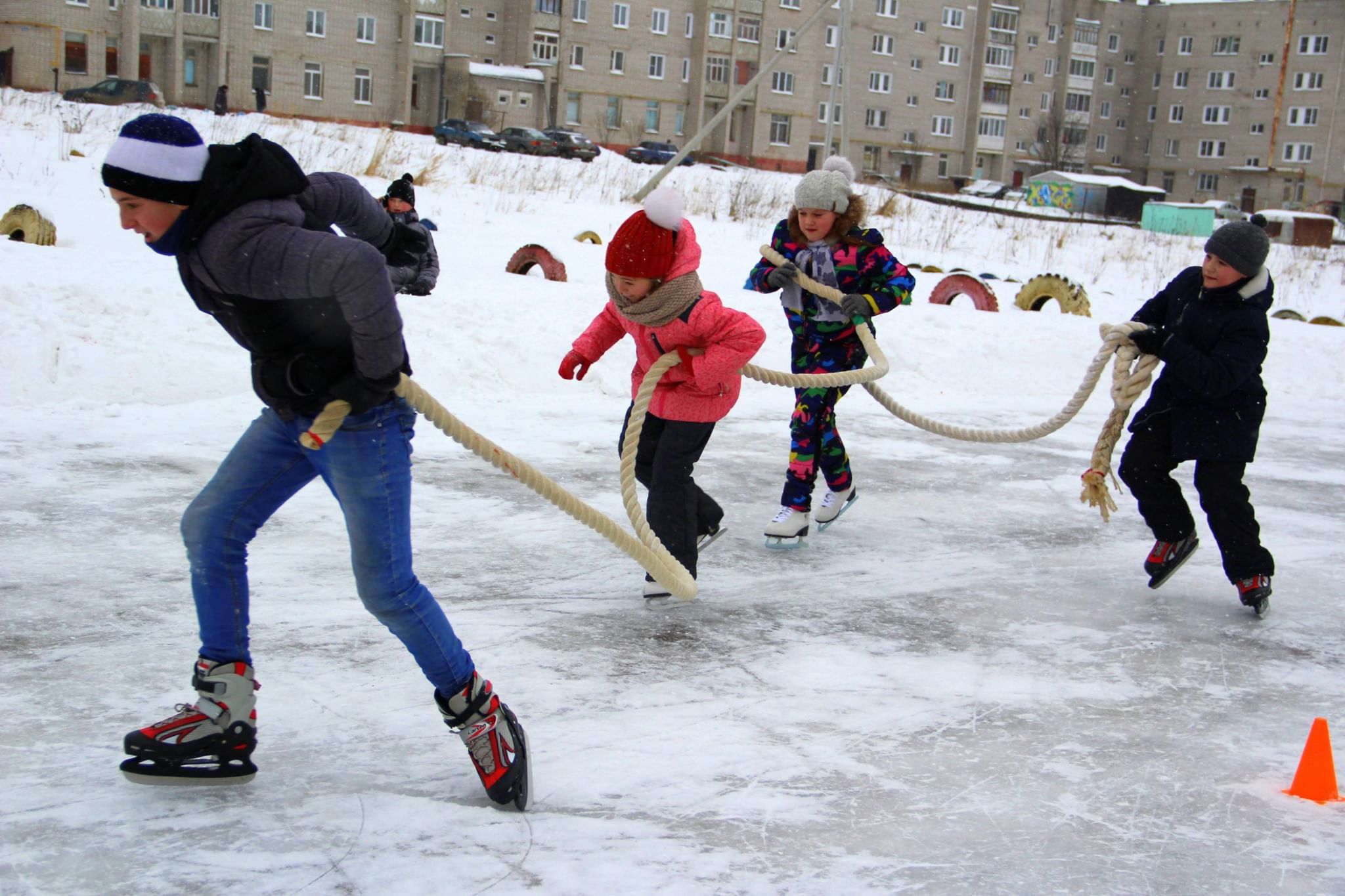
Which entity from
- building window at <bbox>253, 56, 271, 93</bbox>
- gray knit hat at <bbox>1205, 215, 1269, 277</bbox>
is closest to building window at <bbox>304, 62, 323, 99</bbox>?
building window at <bbox>253, 56, 271, 93</bbox>

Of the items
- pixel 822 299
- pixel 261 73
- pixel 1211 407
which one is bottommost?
pixel 1211 407

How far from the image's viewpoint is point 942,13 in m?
66.5

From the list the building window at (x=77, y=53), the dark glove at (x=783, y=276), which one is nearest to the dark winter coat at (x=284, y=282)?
the dark glove at (x=783, y=276)

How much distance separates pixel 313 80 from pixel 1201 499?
49.6 metres

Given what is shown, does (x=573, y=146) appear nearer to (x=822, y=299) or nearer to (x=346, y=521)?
(x=822, y=299)

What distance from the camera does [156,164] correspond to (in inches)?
96.0

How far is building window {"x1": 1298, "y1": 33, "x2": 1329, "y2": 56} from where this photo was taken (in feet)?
227

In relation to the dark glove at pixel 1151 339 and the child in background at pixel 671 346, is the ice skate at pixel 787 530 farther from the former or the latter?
the dark glove at pixel 1151 339

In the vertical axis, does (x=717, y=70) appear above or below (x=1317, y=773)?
above

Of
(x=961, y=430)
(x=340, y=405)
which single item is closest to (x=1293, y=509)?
(x=961, y=430)

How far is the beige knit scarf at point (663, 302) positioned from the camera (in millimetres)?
3895

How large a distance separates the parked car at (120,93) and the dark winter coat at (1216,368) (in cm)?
3359

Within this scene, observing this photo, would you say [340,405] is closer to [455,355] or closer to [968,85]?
[455,355]

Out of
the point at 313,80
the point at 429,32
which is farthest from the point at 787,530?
the point at 429,32
